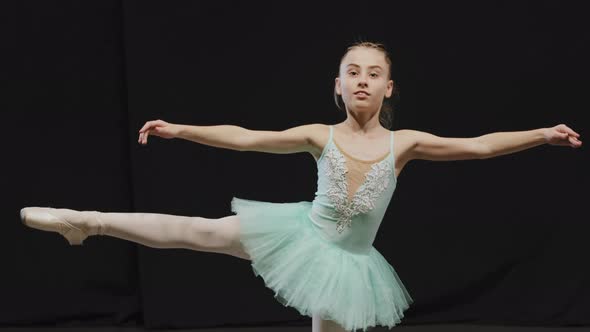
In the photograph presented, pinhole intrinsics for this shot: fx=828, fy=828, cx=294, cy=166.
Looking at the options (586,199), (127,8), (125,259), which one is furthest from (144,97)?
(586,199)

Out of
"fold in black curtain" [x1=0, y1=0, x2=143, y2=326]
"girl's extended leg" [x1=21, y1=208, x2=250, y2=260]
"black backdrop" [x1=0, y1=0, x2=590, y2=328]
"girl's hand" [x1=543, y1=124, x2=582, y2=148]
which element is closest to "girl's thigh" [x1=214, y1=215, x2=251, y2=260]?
"girl's extended leg" [x1=21, y1=208, x2=250, y2=260]

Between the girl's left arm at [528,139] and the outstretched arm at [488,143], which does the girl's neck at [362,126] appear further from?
the girl's left arm at [528,139]

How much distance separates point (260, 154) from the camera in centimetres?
377

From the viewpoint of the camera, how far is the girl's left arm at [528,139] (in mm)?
2393

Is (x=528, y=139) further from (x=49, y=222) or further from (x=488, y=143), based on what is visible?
(x=49, y=222)

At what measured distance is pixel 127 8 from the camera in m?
3.57

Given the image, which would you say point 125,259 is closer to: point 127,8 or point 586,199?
point 127,8

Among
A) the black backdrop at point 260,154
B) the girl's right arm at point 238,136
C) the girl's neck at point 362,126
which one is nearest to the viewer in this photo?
the girl's right arm at point 238,136

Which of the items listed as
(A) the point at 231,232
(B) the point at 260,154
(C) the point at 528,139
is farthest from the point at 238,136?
(B) the point at 260,154

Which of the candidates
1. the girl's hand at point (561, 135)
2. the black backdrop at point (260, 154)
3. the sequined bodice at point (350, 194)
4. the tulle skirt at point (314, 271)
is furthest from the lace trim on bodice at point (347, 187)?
the black backdrop at point (260, 154)

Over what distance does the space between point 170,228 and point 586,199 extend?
2.14 metres

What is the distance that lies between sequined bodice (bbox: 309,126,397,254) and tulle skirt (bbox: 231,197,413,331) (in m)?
0.05

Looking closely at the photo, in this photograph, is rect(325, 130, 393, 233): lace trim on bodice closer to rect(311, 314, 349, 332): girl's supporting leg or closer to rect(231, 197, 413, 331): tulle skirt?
rect(231, 197, 413, 331): tulle skirt

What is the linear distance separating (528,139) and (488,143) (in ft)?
0.38
